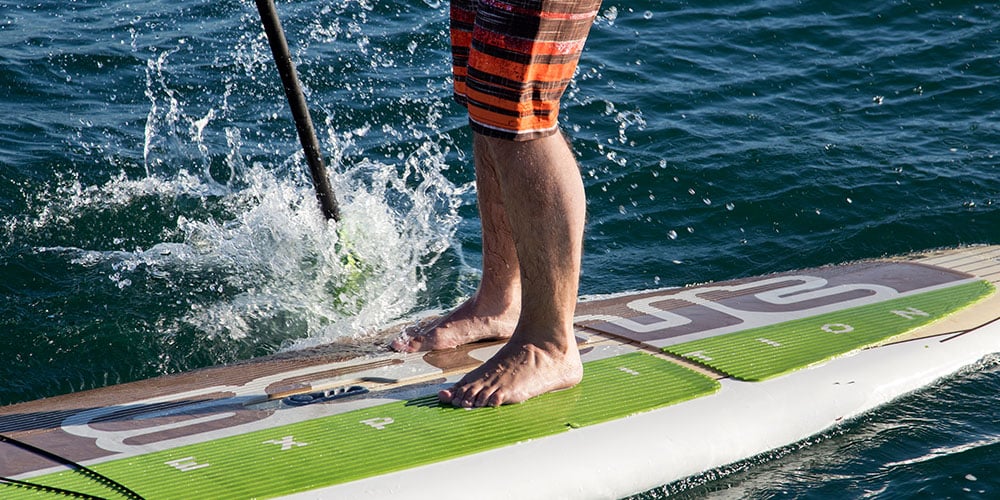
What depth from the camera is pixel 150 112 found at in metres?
5.22

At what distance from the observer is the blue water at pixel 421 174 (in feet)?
10.6

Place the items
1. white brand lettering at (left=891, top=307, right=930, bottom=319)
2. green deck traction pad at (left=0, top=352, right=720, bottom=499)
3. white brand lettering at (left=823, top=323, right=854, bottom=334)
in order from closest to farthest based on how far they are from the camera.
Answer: green deck traction pad at (left=0, top=352, right=720, bottom=499) → white brand lettering at (left=823, top=323, right=854, bottom=334) → white brand lettering at (left=891, top=307, right=930, bottom=319)

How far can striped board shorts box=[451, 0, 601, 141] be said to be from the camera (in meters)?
2.19

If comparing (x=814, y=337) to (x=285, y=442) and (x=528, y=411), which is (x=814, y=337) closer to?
(x=528, y=411)

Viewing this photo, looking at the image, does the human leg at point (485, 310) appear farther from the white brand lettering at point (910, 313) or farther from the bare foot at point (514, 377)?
the white brand lettering at point (910, 313)

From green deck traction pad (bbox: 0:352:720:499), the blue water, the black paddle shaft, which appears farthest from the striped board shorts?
the black paddle shaft

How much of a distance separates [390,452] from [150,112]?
11.6ft

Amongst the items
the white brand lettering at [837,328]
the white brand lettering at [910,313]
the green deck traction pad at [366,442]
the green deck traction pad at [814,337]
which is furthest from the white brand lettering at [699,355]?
the white brand lettering at [910,313]

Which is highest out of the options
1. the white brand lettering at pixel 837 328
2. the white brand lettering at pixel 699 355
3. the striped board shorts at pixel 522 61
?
the striped board shorts at pixel 522 61

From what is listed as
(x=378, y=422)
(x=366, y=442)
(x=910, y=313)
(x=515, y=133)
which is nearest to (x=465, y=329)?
(x=378, y=422)

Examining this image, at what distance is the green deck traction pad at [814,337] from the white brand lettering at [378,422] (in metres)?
0.85

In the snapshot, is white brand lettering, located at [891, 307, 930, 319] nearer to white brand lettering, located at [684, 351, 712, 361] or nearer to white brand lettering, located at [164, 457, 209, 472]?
white brand lettering, located at [684, 351, 712, 361]

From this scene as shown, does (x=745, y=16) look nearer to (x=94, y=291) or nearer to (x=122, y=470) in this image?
(x=94, y=291)

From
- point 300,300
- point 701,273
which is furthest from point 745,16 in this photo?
point 300,300
